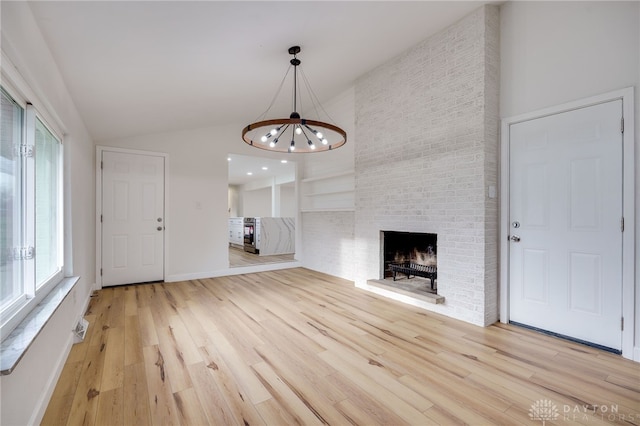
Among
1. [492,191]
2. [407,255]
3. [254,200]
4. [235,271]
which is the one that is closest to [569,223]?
[492,191]

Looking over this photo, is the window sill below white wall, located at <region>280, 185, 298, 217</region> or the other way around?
below

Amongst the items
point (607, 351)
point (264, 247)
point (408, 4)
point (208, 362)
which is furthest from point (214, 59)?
point (264, 247)

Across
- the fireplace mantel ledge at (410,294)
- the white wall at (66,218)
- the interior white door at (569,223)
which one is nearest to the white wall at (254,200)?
the fireplace mantel ledge at (410,294)

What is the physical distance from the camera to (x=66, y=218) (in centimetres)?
265

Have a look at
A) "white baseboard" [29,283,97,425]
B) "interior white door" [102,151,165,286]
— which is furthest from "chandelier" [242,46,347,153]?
"white baseboard" [29,283,97,425]

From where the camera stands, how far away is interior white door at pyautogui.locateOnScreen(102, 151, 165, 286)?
4500mm

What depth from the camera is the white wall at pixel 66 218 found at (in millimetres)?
1355

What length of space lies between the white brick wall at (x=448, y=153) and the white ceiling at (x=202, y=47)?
0.32 meters

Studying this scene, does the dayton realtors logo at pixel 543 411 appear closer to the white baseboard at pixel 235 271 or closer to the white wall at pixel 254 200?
the white baseboard at pixel 235 271

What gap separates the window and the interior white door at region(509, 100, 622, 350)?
3992 mm

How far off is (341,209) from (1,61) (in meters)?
4.20

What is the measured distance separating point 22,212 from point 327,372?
2.23 metres

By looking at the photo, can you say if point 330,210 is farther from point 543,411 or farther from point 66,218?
point 543,411

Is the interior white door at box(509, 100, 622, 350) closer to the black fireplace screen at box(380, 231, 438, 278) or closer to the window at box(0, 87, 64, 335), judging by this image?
the black fireplace screen at box(380, 231, 438, 278)
